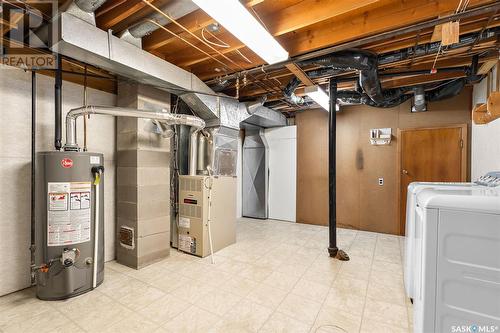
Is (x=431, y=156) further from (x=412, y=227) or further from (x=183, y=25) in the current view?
(x=183, y=25)

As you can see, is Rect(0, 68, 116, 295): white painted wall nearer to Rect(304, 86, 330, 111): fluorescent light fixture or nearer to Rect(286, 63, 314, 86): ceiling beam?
Rect(286, 63, 314, 86): ceiling beam

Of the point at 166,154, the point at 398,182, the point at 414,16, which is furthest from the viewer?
the point at 398,182

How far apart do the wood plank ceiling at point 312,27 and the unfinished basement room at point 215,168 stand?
2 centimetres

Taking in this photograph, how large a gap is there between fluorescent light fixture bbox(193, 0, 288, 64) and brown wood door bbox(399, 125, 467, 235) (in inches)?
129

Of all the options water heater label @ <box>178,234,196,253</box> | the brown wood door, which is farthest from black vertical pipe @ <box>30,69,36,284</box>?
the brown wood door

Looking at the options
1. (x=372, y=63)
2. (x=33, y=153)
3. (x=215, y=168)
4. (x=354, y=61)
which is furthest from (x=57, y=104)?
(x=372, y=63)

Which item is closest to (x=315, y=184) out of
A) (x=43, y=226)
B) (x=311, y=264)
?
(x=311, y=264)

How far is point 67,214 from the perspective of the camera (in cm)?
221

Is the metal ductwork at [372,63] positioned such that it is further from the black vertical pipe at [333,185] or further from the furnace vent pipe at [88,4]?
the furnace vent pipe at [88,4]

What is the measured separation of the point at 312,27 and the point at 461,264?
233cm

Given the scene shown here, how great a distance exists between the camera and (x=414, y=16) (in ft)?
6.32

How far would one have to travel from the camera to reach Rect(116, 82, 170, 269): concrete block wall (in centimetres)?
292

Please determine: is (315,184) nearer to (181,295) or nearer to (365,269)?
(365,269)

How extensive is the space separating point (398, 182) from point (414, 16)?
3143 millimetres
